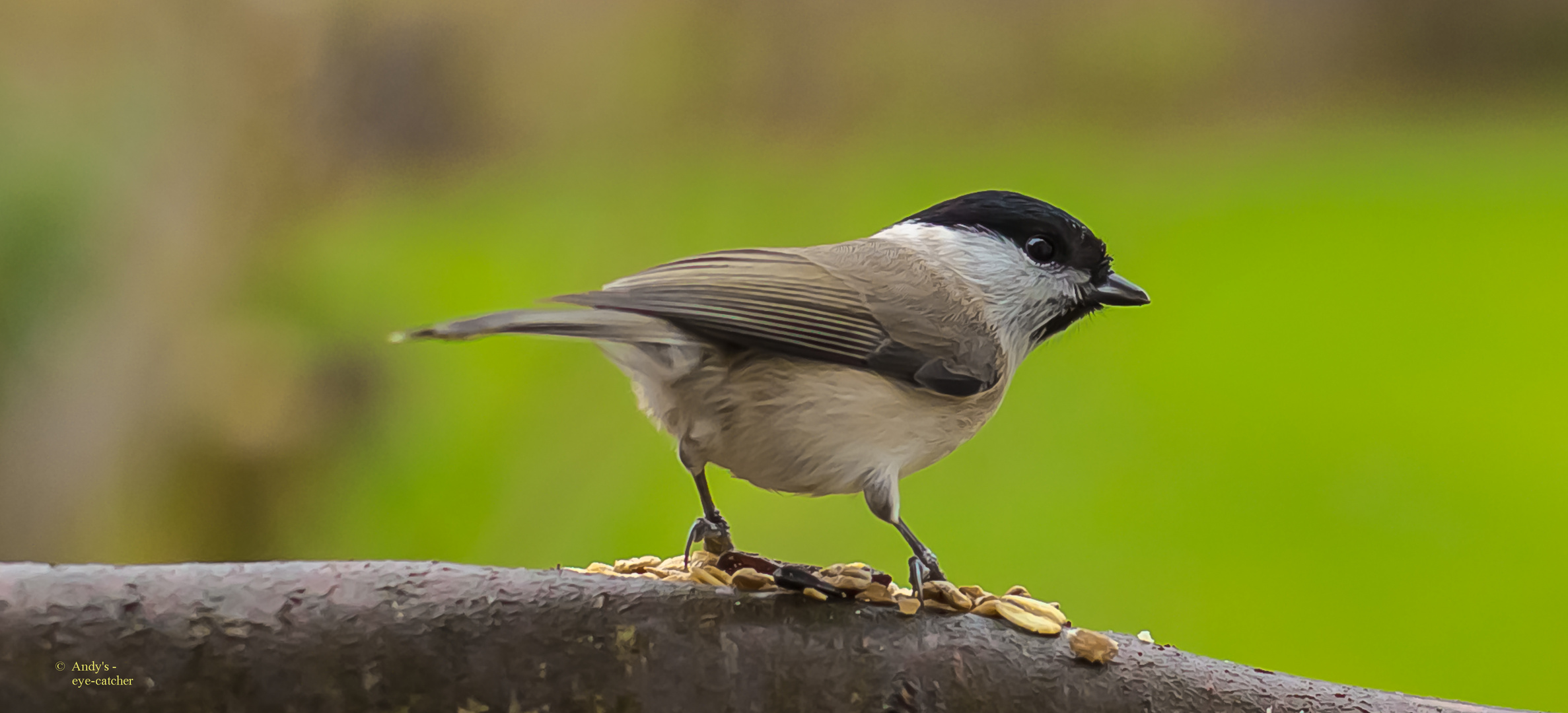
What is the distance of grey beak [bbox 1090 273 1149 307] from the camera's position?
1.59m

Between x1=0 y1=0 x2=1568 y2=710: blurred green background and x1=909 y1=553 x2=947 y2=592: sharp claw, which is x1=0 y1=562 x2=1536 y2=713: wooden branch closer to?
x1=909 y1=553 x2=947 y2=592: sharp claw

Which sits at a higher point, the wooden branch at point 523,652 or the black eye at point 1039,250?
the black eye at point 1039,250

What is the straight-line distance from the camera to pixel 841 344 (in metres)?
1.42

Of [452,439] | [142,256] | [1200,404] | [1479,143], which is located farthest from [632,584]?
[1479,143]

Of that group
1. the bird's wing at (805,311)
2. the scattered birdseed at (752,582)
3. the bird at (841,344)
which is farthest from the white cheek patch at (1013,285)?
the scattered birdseed at (752,582)

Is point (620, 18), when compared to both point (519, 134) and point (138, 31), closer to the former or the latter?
point (519, 134)

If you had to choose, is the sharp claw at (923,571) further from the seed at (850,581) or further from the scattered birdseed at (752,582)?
the scattered birdseed at (752,582)

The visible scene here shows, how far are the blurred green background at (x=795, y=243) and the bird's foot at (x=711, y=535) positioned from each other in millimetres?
986

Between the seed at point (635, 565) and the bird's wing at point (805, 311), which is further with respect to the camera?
the seed at point (635, 565)

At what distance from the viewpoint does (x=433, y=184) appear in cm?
306

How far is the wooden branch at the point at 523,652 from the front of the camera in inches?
37.4

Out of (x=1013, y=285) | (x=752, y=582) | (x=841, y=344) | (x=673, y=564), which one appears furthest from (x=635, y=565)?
(x=1013, y=285)

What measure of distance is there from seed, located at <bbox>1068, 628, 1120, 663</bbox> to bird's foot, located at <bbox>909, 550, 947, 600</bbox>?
7.9 inches

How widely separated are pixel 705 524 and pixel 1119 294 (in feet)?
2.49
